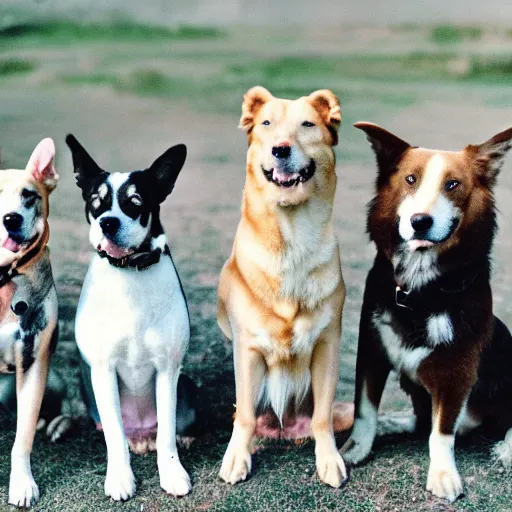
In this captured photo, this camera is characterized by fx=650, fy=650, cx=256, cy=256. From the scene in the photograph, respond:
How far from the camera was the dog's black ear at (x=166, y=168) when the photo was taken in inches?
88.8

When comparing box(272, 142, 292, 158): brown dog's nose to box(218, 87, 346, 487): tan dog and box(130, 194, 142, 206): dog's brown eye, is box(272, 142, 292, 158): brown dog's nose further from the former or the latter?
box(130, 194, 142, 206): dog's brown eye

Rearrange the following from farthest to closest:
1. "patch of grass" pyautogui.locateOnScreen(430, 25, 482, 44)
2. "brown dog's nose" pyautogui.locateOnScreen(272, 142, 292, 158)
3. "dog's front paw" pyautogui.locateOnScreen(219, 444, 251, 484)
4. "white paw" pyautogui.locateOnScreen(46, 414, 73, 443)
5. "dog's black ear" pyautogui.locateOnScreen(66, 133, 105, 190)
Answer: "patch of grass" pyautogui.locateOnScreen(430, 25, 482, 44)
"white paw" pyautogui.locateOnScreen(46, 414, 73, 443)
"dog's front paw" pyautogui.locateOnScreen(219, 444, 251, 484)
"dog's black ear" pyautogui.locateOnScreen(66, 133, 105, 190)
"brown dog's nose" pyautogui.locateOnScreen(272, 142, 292, 158)

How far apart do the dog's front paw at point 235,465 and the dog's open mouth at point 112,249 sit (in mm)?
830

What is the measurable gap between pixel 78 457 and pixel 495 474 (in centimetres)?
160

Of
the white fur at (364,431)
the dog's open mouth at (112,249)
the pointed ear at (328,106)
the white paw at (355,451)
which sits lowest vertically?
the white paw at (355,451)

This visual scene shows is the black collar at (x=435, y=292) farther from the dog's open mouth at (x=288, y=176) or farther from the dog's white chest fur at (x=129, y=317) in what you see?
the dog's white chest fur at (x=129, y=317)

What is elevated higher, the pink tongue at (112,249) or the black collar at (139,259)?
the pink tongue at (112,249)

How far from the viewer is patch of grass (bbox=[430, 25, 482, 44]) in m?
2.82

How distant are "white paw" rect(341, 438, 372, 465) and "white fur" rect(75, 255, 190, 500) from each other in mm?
607

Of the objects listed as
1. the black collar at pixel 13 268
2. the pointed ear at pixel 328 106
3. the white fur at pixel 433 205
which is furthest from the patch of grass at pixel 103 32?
the white fur at pixel 433 205

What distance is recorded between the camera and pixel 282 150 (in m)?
2.15

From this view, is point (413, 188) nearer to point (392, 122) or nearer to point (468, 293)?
point (468, 293)

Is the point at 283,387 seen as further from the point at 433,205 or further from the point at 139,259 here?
the point at 433,205

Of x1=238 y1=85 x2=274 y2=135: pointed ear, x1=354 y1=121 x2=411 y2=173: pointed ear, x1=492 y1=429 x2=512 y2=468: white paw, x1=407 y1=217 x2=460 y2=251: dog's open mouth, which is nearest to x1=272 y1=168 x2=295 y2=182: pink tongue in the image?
x1=238 y1=85 x2=274 y2=135: pointed ear
